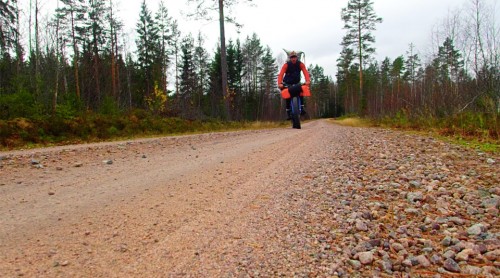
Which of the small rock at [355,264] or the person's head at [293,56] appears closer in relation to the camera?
the small rock at [355,264]

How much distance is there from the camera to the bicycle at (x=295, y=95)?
1062 centimetres

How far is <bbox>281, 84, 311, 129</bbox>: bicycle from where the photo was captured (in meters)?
10.6

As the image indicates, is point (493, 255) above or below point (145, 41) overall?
below

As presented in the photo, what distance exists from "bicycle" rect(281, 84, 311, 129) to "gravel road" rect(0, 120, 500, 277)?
6.84m

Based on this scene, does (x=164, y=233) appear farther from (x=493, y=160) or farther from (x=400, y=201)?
(x=493, y=160)

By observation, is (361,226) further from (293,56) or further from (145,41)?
(145,41)

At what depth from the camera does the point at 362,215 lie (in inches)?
87.9

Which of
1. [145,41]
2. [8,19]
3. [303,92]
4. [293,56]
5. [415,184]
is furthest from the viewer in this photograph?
[145,41]

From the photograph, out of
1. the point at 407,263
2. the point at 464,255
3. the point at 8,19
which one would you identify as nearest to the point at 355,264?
the point at 407,263

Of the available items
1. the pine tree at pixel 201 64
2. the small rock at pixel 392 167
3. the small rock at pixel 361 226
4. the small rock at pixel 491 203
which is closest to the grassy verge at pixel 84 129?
the small rock at pixel 392 167

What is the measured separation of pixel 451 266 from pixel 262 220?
1.17 meters

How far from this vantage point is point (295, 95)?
1089cm

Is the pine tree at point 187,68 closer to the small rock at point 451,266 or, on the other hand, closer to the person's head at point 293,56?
the person's head at point 293,56

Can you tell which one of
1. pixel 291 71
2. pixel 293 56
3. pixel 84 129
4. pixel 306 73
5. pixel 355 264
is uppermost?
pixel 293 56
